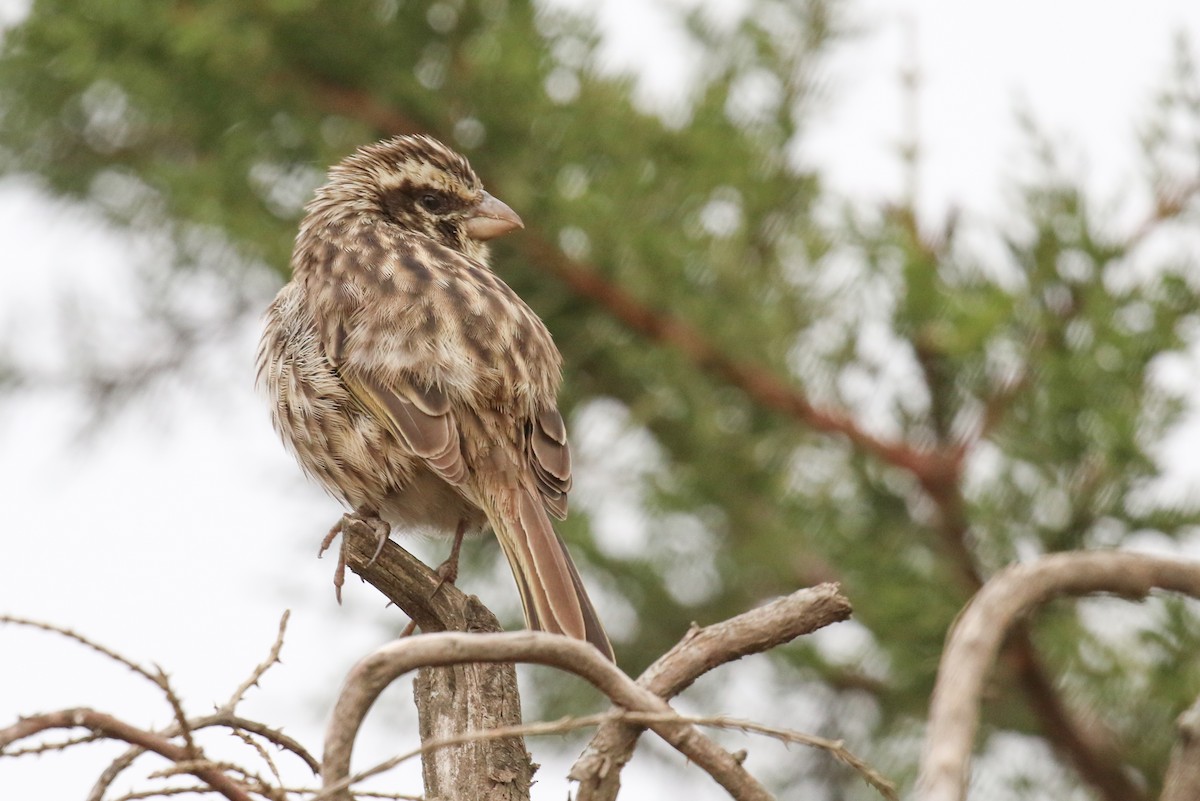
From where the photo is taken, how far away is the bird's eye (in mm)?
5301

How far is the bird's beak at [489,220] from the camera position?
17.1ft

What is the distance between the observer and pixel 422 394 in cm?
421

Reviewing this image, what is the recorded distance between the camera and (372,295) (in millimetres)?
4449

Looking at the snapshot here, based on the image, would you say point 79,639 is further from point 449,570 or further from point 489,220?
point 489,220

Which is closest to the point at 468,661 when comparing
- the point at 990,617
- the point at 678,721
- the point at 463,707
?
the point at 678,721

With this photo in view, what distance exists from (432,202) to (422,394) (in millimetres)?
1249

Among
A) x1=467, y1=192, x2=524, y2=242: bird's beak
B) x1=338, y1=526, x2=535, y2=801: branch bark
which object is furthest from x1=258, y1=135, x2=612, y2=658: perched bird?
x1=338, y1=526, x2=535, y2=801: branch bark

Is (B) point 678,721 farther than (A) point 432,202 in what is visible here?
No

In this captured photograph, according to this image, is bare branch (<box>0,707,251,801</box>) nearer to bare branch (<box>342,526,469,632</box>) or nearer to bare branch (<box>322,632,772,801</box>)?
bare branch (<box>322,632,772,801</box>)

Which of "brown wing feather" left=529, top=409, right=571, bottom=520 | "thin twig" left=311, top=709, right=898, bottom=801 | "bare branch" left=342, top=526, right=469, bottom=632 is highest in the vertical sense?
"brown wing feather" left=529, top=409, right=571, bottom=520

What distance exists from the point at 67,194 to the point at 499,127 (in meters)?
2.22

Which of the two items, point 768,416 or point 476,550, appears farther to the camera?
point 476,550

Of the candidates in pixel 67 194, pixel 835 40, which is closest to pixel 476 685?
pixel 835 40

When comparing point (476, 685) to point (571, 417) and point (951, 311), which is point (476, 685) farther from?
point (571, 417)
